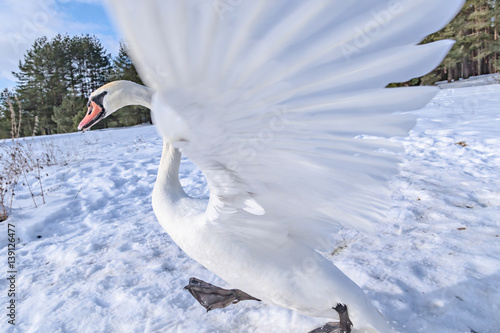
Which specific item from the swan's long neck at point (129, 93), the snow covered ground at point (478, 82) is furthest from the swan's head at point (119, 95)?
the snow covered ground at point (478, 82)

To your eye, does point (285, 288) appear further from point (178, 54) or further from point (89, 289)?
point (89, 289)

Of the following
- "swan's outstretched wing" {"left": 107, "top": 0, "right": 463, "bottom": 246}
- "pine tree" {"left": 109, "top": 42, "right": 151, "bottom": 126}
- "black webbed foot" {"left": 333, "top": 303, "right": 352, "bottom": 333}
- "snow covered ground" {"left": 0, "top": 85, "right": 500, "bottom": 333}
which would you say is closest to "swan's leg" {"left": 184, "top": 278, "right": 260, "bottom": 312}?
"snow covered ground" {"left": 0, "top": 85, "right": 500, "bottom": 333}

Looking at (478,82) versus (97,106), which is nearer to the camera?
(97,106)

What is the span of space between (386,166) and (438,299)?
114cm

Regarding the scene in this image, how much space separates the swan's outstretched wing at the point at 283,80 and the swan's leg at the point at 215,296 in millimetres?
954

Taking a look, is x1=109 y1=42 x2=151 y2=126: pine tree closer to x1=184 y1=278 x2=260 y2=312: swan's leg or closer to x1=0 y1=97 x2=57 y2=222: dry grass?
x1=0 y1=97 x2=57 y2=222: dry grass

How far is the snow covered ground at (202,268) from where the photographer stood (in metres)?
1.67

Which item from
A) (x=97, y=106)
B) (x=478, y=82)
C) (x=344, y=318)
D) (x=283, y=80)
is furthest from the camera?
(x=478, y=82)

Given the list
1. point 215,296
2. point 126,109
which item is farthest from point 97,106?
point 126,109

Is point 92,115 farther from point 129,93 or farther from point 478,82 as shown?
point 478,82

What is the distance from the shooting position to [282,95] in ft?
2.64

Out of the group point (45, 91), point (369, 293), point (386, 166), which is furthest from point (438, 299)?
point (45, 91)

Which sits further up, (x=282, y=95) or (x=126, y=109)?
(x=126, y=109)

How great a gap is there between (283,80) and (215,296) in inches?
56.5
